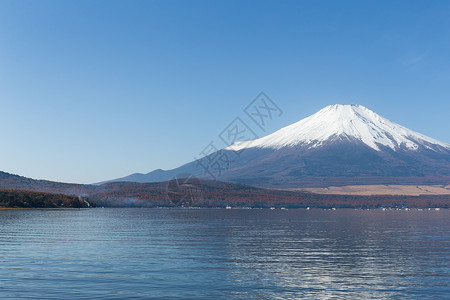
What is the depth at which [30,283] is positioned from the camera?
1334 inches

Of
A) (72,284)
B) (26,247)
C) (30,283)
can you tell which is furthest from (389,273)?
(26,247)

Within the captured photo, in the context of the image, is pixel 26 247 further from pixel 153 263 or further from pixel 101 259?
pixel 153 263

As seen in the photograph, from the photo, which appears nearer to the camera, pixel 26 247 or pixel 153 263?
pixel 153 263

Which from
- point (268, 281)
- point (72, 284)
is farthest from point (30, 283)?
point (268, 281)

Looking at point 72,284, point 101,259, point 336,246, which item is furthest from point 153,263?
point 336,246

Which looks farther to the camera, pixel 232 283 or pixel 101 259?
pixel 101 259

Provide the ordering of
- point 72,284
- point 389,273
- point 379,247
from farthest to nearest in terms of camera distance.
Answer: point 379,247 → point 389,273 → point 72,284

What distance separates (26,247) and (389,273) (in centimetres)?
4047

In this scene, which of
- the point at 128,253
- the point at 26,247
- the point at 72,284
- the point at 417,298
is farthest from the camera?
the point at 26,247

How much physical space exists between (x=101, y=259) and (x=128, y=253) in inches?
210

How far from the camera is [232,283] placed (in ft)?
114

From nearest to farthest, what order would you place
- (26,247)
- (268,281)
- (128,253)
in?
1. (268,281)
2. (128,253)
3. (26,247)

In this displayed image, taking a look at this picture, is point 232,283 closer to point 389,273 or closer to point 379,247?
point 389,273

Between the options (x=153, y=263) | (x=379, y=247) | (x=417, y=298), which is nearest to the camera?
(x=417, y=298)
